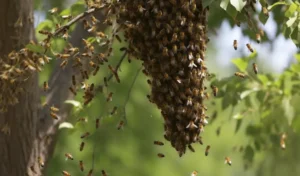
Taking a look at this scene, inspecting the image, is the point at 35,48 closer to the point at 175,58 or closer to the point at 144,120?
the point at 175,58

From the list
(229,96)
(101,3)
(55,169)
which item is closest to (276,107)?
(229,96)

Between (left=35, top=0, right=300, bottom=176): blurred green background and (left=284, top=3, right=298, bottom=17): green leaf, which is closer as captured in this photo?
(left=284, top=3, right=298, bottom=17): green leaf

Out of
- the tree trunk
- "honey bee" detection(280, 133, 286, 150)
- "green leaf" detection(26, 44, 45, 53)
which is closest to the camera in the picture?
"green leaf" detection(26, 44, 45, 53)

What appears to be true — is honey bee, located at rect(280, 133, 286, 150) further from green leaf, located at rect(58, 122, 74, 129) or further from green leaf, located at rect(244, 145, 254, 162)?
green leaf, located at rect(58, 122, 74, 129)

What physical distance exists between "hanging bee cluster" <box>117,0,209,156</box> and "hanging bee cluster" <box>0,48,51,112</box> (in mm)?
584

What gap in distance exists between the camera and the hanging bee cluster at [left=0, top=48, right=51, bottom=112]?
395 cm

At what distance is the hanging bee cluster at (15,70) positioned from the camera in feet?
13.0

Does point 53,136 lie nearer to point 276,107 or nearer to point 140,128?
point 276,107

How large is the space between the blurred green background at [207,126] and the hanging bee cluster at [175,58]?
2.99 ft

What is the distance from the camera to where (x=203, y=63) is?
368 cm

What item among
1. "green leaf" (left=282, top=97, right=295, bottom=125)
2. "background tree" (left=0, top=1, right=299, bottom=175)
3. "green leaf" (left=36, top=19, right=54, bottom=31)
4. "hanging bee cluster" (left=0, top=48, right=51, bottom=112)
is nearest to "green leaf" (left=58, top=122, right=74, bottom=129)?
"background tree" (left=0, top=1, right=299, bottom=175)

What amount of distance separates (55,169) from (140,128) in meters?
1.76

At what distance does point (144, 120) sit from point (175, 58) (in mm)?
4618

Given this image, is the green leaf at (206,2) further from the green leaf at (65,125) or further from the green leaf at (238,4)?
the green leaf at (65,125)
